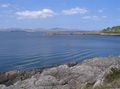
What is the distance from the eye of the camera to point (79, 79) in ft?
99.3

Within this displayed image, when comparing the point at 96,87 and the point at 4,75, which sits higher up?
the point at 96,87

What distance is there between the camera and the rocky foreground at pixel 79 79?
20.9 metres

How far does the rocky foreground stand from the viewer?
2092 cm

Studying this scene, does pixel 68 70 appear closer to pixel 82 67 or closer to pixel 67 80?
pixel 82 67

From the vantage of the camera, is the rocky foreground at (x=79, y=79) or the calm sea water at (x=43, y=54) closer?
the rocky foreground at (x=79, y=79)

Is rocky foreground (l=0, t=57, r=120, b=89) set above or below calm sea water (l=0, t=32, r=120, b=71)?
above

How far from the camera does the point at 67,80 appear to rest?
30125 mm

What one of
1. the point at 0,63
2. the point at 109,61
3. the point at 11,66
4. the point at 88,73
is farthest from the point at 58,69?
the point at 0,63

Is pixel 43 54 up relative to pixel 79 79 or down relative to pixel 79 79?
down

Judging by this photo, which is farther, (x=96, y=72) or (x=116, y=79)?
(x=96, y=72)

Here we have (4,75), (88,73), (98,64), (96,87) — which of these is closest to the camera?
(96,87)

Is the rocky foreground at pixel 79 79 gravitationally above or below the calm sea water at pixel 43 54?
above

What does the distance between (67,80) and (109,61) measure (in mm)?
10716

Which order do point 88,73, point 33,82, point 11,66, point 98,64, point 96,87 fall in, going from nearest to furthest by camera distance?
point 96,87
point 33,82
point 88,73
point 98,64
point 11,66
